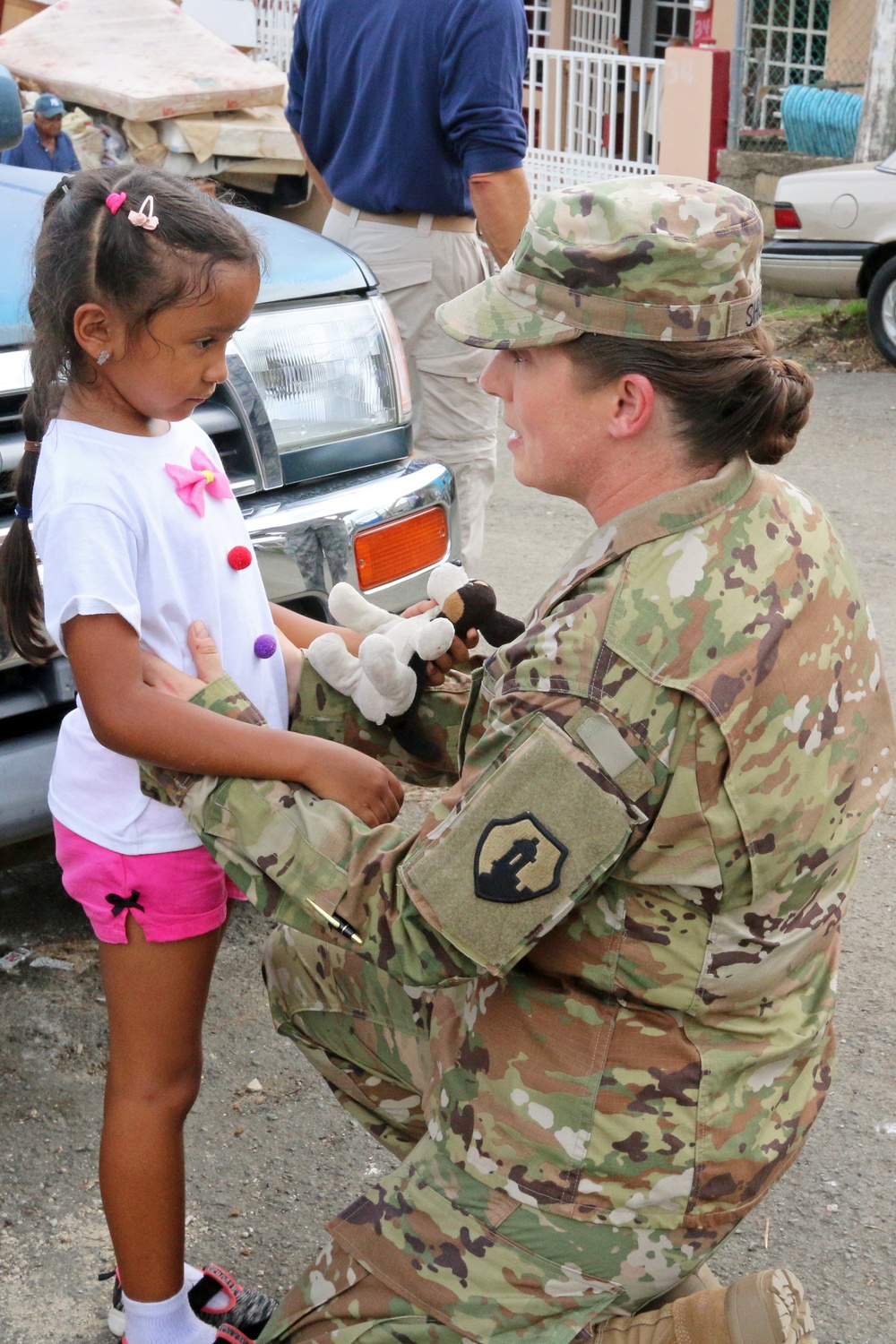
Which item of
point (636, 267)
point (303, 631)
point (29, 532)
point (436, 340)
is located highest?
point (636, 267)

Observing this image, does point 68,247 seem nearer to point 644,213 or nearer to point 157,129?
point 644,213

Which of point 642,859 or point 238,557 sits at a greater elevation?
point 238,557

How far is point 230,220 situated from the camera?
198cm

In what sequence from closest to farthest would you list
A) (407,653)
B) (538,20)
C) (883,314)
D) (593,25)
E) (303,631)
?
1. (407,653)
2. (303,631)
3. (883,314)
4. (593,25)
5. (538,20)

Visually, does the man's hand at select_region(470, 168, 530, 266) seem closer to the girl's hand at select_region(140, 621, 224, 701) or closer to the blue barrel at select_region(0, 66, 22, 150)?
the blue barrel at select_region(0, 66, 22, 150)

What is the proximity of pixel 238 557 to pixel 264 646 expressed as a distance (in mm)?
150

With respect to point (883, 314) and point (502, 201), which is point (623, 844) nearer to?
point (502, 201)

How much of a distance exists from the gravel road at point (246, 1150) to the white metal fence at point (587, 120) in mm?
11255

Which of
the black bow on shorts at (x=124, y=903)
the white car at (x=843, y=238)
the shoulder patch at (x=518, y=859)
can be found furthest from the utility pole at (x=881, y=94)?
the shoulder patch at (x=518, y=859)

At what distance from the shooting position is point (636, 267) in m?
1.66

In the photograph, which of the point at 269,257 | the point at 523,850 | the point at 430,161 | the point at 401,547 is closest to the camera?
the point at 523,850

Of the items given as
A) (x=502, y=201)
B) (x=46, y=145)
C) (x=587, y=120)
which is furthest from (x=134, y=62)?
(x=502, y=201)

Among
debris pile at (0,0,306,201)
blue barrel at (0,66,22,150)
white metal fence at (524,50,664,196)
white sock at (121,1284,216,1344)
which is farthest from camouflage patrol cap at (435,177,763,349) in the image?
white metal fence at (524,50,664,196)

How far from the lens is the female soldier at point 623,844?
5.46ft
